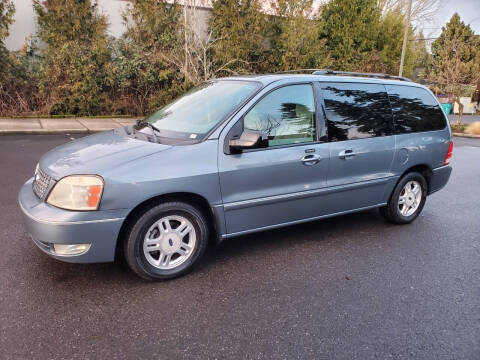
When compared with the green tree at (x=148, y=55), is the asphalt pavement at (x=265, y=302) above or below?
below

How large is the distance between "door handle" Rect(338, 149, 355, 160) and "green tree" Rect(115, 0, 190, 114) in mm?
11835

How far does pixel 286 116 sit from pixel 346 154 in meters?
0.79

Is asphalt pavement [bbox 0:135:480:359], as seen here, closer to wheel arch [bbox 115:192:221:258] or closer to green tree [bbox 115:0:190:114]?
wheel arch [bbox 115:192:221:258]

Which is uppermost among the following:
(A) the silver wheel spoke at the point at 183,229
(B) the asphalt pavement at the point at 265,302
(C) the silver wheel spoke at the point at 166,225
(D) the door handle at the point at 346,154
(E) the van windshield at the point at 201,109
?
(E) the van windshield at the point at 201,109

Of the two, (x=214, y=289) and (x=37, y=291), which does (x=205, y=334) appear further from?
(x=37, y=291)

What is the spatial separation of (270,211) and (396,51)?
2230cm

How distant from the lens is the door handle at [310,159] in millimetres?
3782

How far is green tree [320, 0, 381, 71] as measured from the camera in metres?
19.4

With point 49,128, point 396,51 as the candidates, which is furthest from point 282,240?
point 396,51

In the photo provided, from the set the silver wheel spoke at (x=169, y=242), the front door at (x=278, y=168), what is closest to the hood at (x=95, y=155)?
the silver wheel spoke at (x=169, y=242)

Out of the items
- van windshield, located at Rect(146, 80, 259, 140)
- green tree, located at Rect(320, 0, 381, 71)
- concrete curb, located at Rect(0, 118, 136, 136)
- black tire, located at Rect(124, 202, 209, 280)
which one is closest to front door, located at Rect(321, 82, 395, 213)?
van windshield, located at Rect(146, 80, 259, 140)

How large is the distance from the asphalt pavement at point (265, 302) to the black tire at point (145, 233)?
4.1 inches

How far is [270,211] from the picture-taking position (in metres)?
3.71

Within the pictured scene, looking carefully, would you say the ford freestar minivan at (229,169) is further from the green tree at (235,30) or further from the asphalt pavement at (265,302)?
the green tree at (235,30)
